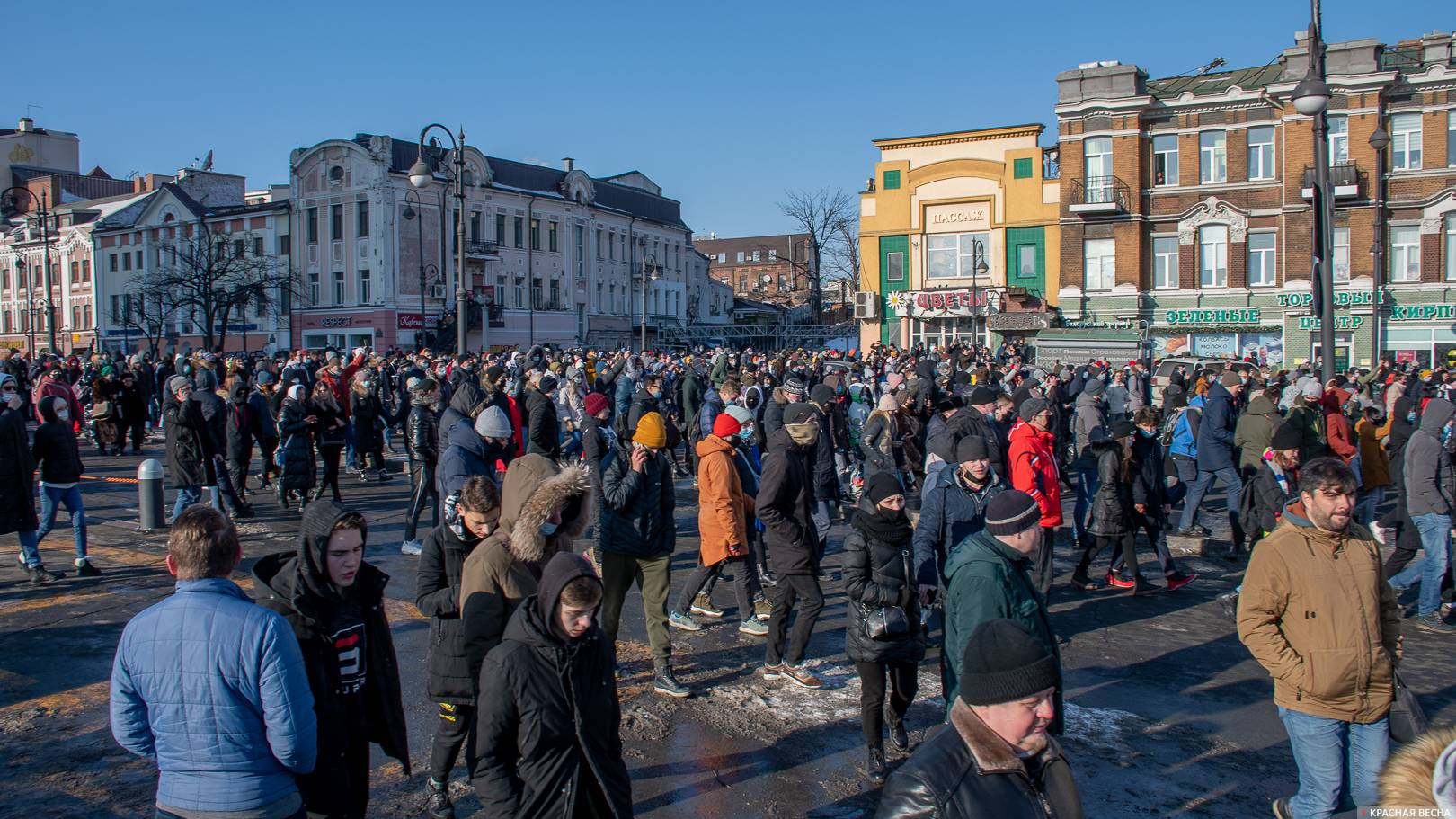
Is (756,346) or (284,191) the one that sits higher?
(284,191)

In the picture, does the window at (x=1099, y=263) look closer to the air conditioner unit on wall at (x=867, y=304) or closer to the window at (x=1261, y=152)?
the window at (x=1261, y=152)

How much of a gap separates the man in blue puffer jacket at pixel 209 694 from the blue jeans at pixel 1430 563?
8.22m

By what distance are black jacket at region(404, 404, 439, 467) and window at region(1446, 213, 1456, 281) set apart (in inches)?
1498

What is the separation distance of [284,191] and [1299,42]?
165ft

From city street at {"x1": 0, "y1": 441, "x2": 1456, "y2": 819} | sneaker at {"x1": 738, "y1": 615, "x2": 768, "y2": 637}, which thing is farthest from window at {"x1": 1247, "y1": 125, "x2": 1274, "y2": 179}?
sneaker at {"x1": 738, "y1": 615, "x2": 768, "y2": 637}

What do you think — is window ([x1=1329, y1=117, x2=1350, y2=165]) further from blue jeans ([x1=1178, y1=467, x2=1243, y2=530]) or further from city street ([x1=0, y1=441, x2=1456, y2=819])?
city street ([x1=0, y1=441, x2=1456, y2=819])

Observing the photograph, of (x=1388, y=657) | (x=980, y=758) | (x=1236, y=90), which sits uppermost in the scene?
(x=1236, y=90)

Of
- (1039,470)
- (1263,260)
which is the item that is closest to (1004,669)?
(1039,470)

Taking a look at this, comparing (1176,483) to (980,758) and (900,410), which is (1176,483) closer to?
(900,410)

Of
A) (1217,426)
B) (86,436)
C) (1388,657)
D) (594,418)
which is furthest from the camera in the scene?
(86,436)

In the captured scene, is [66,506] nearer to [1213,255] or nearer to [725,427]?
[725,427]

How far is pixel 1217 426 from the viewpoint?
11.2 meters

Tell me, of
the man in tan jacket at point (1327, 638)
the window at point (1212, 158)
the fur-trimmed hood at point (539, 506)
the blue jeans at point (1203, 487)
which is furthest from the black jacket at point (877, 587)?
the window at point (1212, 158)

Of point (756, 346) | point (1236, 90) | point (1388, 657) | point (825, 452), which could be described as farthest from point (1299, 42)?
point (1388, 657)
